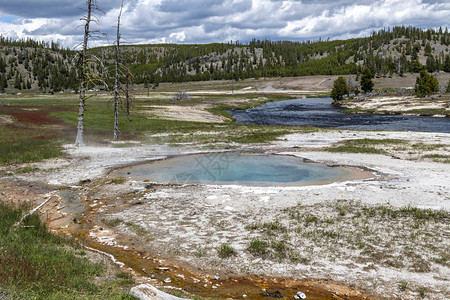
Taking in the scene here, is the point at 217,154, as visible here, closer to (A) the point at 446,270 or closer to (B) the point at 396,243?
(B) the point at 396,243

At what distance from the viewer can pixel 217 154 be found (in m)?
27.8

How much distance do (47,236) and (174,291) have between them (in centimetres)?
509

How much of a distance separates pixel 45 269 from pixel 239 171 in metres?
15.7

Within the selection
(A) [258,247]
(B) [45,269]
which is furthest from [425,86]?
(B) [45,269]

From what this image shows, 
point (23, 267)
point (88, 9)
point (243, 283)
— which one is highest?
point (88, 9)

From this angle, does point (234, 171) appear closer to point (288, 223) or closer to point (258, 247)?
point (288, 223)

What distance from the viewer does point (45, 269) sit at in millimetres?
8039

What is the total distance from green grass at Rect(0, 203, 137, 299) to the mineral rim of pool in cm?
953

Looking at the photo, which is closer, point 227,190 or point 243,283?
point 243,283

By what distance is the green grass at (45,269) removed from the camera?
22.9 feet

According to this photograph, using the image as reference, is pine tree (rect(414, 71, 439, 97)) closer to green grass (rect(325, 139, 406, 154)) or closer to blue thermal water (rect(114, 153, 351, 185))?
green grass (rect(325, 139, 406, 154))

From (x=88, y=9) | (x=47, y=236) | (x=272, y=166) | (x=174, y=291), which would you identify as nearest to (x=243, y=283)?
→ (x=174, y=291)

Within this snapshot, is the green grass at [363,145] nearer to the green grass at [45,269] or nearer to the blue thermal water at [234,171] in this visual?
the blue thermal water at [234,171]

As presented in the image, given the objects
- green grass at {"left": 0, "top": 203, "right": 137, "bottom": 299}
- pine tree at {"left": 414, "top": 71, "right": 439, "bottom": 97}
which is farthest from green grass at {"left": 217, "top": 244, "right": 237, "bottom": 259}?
pine tree at {"left": 414, "top": 71, "right": 439, "bottom": 97}
